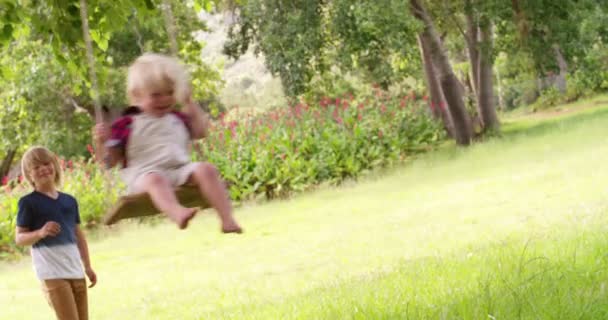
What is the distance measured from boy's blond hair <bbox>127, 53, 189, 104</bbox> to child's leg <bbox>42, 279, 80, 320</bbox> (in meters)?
1.43

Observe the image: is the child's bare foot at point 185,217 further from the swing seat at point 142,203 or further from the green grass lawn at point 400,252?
the green grass lawn at point 400,252

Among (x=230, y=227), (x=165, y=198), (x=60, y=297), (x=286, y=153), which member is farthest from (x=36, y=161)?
(x=286, y=153)

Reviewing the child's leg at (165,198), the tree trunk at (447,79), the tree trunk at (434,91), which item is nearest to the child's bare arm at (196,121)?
the child's leg at (165,198)

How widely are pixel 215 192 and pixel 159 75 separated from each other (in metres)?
0.71

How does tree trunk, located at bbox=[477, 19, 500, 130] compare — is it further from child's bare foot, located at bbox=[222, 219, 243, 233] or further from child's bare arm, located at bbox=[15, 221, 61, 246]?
child's bare foot, located at bbox=[222, 219, 243, 233]

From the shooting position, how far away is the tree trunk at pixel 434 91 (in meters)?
22.8

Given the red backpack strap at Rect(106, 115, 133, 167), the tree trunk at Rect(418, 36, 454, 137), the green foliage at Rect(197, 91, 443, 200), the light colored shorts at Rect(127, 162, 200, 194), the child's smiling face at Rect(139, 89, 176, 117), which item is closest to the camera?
the light colored shorts at Rect(127, 162, 200, 194)

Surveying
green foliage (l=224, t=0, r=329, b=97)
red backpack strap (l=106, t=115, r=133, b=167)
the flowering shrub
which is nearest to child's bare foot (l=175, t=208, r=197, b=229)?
red backpack strap (l=106, t=115, r=133, b=167)

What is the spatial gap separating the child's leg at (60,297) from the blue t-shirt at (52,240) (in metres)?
0.04

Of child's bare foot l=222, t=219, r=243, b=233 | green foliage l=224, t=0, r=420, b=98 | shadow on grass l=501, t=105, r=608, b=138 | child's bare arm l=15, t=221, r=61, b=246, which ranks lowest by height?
shadow on grass l=501, t=105, r=608, b=138

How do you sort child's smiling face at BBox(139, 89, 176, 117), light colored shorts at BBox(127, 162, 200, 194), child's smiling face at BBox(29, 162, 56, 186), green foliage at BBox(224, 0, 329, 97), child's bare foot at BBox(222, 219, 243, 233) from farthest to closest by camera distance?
green foliage at BBox(224, 0, 329, 97) → child's smiling face at BBox(29, 162, 56, 186) → child's smiling face at BBox(139, 89, 176, 117) → light colored shorts at BBox(127, 162, 200, 194) → child's bare foot at BBox(222, 219, 243, 233)

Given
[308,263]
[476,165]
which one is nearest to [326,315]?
[308,263]

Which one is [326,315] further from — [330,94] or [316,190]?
[330,94]

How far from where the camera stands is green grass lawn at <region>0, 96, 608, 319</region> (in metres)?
5.56
